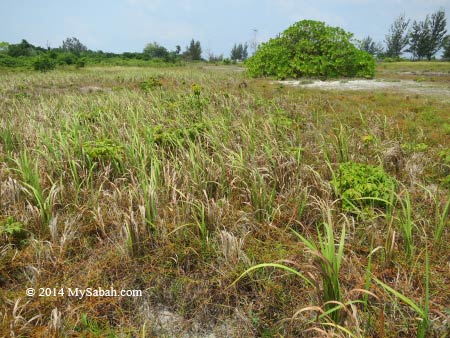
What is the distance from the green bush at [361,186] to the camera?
2389 millimetres

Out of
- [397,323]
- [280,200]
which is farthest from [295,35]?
[397,323]

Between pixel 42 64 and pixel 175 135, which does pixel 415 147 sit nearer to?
pixel 175 135

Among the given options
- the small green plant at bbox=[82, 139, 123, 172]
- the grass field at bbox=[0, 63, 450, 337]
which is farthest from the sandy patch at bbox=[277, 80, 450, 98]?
the small green plant at bbox=[82, 139, 123, 172]

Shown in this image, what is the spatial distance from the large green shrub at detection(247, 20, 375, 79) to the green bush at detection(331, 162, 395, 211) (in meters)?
11.4

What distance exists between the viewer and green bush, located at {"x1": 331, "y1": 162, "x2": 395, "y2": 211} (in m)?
2.39

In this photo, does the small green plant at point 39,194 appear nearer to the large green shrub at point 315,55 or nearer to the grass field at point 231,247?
the grass field at point 231,247

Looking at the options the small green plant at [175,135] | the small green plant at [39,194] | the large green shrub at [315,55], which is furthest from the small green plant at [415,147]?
the large green shrub at [315,55]

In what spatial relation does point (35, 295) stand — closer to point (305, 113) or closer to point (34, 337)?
point (34, 337)

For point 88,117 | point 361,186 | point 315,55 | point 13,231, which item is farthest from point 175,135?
point 315,55

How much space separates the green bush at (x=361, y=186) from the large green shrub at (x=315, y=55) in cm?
1142

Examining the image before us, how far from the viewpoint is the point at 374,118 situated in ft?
16.4

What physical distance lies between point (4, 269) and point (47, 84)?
1147 cm

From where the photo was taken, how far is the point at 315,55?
13.0m

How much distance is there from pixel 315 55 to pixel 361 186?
12.2m
